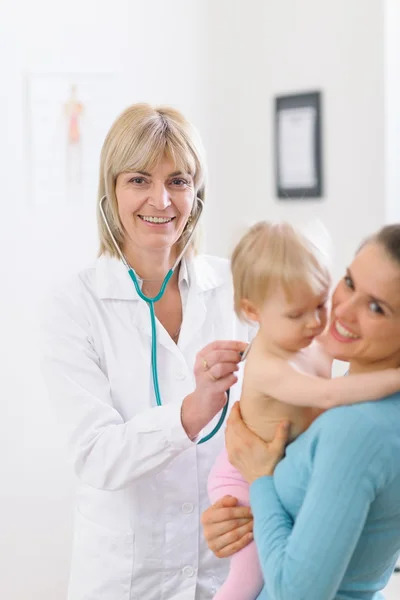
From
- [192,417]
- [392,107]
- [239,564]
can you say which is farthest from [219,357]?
[392,107]

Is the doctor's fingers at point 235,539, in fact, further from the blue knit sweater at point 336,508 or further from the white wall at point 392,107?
the white wall at point 392,107

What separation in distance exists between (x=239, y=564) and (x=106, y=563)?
1.41 ft

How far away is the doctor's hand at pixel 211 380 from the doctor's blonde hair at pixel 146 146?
46cm

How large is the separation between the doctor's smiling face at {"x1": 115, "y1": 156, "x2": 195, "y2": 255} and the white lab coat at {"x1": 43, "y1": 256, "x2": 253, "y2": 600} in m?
0.10

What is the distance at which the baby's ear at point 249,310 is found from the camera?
1.37 metres

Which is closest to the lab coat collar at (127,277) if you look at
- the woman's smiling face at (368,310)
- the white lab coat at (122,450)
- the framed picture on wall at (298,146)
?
the white lab coat at (122,450)

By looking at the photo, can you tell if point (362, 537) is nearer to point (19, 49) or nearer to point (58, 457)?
point (58, 457)

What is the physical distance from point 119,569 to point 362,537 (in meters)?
0.72

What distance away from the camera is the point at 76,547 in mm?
1880

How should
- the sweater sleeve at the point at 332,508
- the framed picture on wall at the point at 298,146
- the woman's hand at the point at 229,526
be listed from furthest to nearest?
the framed picture on wall at the point at 298,146 → the woman's hand at the point at 229,526 → the sweater sleeve at the point at 332,508

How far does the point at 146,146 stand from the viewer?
→ 182 cm

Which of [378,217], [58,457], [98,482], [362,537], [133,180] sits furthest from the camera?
[58,457]

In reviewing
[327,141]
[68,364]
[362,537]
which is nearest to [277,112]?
[327,141]

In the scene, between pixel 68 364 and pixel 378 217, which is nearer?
pixel 68 364
